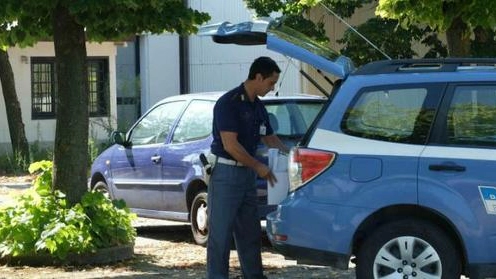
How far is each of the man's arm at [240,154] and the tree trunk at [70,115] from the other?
2688 mm

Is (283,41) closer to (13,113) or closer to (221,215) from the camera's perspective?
(221,215)

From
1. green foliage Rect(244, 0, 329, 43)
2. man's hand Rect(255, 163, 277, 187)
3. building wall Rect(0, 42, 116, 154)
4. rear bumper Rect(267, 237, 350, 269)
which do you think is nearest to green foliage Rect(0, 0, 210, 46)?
man's hand Rect(255, 163, 277, 187)

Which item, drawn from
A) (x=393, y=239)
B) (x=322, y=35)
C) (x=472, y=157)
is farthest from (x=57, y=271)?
(x=322, y=35)

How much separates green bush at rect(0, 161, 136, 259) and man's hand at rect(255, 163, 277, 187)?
101 inches

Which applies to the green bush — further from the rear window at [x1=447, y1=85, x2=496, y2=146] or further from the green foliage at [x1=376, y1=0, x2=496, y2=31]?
the rear window at [x1=447, y1=85, x2=496, y2=146]

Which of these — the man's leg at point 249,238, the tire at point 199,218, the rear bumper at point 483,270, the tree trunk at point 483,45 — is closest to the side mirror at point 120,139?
the tire at point 199,218

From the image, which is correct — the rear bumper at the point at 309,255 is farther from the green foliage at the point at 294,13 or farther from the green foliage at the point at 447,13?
the green foliage at the point at 294,13

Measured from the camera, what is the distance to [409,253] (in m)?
6.91

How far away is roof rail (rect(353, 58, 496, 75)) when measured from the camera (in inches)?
282

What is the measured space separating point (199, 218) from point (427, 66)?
400 centimetres

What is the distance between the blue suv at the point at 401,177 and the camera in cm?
679

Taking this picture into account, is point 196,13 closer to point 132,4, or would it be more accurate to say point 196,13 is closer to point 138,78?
point 132,4

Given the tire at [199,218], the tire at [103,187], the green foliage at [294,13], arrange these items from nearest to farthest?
the tire at [199,218]
the tire at [103,187]
the green foliage at [294,13]

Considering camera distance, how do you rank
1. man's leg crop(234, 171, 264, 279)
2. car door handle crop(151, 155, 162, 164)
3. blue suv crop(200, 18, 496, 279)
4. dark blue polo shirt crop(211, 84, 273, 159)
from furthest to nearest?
1. car door handle crop(151, 155, 162, 164)
2. man's leg crop(234, 171, 264, 279)
3. dark blue polo shirt crop(211, 84, 273, 159)
4. blue suv crop(200, 18, 496, 279)
